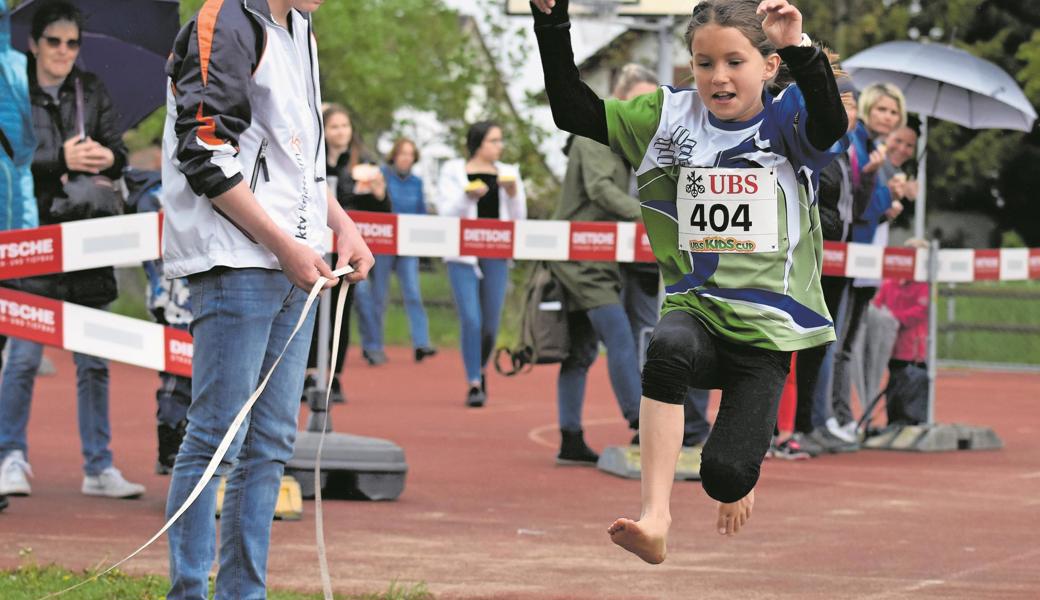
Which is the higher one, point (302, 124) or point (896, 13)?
point (896, 13)

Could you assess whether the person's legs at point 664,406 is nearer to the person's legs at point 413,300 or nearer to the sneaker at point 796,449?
the sneaker at point 796,449

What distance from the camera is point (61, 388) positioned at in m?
14.5

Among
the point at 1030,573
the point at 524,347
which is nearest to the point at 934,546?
the point at 1030,573

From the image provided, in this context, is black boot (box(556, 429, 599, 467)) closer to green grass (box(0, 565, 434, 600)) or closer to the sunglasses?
the sunglasses

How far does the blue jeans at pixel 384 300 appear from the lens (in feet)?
55.4

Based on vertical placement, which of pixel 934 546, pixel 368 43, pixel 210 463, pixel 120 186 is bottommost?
pixel 934 546

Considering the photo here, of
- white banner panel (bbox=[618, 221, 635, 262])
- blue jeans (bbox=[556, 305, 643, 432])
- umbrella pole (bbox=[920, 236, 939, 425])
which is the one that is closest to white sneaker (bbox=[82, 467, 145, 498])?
blue jeans (bbox=[556, 305, 643, 432])

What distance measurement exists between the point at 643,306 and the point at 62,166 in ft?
11.9

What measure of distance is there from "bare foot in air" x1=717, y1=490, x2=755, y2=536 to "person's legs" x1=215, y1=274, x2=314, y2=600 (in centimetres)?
131

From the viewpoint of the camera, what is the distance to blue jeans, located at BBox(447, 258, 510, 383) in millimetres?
13953

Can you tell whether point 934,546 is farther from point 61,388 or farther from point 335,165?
point 61,388

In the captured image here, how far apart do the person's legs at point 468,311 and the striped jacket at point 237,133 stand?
8.84 m

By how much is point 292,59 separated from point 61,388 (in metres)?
10.1

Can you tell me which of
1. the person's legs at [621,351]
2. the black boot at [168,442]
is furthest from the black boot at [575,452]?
the black boot at [168,442]
